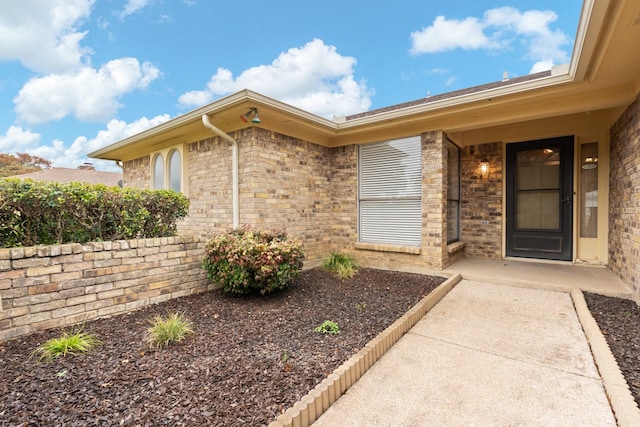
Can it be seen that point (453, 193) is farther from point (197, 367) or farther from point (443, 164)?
point (197, 367)

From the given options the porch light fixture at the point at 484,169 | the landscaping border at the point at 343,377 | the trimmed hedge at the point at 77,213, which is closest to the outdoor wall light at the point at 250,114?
the trimmed hedge at the point at 77,213

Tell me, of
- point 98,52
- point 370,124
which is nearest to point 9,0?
point 98,52

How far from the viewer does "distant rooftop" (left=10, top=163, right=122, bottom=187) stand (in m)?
15.2

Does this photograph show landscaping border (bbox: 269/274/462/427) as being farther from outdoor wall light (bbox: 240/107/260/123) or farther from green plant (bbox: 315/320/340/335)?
outdoor wall light (bbox: 240/107/260/123)

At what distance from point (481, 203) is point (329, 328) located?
491 centimetres

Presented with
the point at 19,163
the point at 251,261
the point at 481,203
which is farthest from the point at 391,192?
the point at 19,163

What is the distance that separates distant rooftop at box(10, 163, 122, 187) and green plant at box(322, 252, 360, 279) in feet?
43.4

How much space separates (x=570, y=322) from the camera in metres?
3.22

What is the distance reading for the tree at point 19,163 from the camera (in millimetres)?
21375

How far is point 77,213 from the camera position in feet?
10.7

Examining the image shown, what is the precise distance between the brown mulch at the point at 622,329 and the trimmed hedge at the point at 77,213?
4849 mm

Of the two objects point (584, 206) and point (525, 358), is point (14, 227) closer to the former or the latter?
point (525, 358)

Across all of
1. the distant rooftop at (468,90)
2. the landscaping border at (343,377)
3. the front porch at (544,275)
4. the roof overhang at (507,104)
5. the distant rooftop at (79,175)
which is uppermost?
the distant rooftop at (468,90)

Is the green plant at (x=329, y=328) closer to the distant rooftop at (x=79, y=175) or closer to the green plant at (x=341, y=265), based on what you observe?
the green plant at (x=341, y=265)
